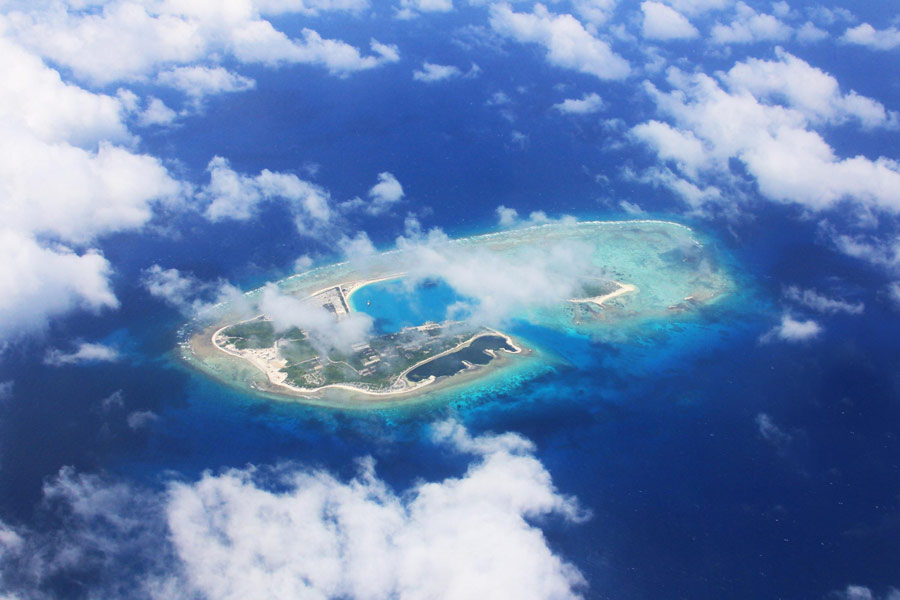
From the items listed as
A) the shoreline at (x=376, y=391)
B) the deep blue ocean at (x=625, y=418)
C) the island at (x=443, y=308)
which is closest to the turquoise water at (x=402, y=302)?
the island at (x=443, y=308)

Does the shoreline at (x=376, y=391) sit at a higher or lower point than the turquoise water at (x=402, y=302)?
lower

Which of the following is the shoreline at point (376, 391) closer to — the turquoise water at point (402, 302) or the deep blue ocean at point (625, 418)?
the deep blue ocean at point (625, 418)

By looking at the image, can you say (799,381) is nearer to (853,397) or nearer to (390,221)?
(853,397)

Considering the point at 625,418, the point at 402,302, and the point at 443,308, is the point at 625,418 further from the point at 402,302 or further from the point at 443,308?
the point at 402,302

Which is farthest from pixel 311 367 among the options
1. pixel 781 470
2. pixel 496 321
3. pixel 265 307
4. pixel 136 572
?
pixel 781 470

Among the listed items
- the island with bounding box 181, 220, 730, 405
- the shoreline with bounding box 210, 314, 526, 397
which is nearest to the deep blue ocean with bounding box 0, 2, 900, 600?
the shoreline with bounding box 210, 314, 526, 397

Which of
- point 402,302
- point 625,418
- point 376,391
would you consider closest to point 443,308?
point 402,302

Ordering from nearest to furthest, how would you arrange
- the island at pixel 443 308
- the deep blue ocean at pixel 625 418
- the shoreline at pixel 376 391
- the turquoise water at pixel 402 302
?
the deep blue ocean at pixel 625 418
the shoreline at pixel 376 391
the island at pixel 443 308
the turquoise water at pixel 402 302
